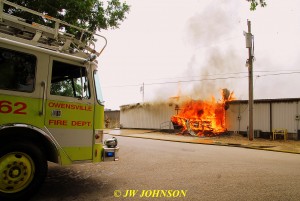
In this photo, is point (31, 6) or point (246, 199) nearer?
point (246, 199)

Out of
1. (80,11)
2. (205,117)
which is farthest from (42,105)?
(205,117)

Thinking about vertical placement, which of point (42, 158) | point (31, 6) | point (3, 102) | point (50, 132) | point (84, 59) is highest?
point (31, 6)

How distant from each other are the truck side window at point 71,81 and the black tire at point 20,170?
4.16 ft

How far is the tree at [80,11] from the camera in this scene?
883 cm

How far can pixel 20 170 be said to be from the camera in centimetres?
454

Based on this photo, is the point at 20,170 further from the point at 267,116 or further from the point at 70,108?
the point at 267,116

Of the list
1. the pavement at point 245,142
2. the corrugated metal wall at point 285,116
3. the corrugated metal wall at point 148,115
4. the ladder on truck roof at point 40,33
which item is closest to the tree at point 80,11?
the ladder on truck roof at point 40,33

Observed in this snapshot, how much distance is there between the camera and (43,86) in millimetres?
4934

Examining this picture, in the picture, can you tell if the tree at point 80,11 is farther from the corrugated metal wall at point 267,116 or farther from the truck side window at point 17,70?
the corrugated metal wall at point 267,116

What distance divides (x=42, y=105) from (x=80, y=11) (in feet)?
19.6

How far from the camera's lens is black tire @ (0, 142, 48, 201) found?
438cm

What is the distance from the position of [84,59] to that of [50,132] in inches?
63.2

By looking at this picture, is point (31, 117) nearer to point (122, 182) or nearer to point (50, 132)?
point (50, 132)

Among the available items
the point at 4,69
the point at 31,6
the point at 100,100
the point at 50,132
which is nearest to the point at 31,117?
the point at 50,132
